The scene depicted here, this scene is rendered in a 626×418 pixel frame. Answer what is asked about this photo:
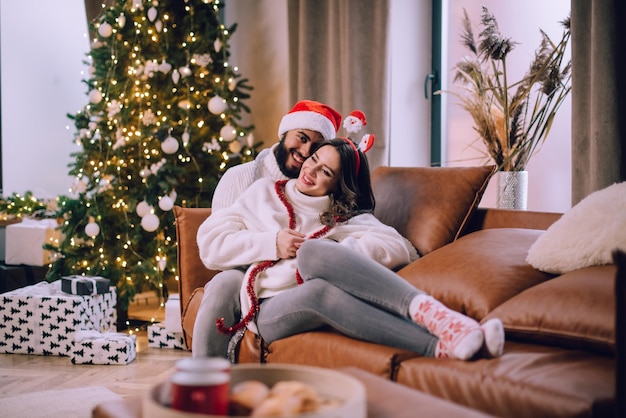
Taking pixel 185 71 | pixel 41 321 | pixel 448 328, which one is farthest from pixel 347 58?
pixel 448 328

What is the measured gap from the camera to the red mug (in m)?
0.94

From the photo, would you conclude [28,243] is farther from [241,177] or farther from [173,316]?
[241,177]

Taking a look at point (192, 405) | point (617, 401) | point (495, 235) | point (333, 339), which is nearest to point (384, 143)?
point (495, 235)

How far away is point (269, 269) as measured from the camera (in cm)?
213

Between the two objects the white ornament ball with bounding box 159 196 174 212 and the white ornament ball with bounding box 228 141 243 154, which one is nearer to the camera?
the white ornament ball with bounding box 159 196 174 212

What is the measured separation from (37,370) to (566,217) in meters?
2.21

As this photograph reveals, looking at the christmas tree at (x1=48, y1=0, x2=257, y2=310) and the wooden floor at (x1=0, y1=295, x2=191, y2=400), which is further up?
the christmas tree at (x1=48, y1=0, x2=257, y2=310)

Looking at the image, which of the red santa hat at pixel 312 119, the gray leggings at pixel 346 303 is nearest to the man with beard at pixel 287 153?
the red santa hat at pixel 312 119

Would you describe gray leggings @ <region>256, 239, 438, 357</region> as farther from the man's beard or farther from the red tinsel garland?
the man's beard

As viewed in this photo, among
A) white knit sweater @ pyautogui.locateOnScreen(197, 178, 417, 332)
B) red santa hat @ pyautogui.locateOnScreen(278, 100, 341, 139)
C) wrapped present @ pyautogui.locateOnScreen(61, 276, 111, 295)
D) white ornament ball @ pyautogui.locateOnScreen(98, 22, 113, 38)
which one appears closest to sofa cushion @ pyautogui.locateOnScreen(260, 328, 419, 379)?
white knit sweater @ pyautogui.locateOnScreen(197, 178, 417, 332)

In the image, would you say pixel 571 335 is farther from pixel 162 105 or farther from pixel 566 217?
pixel 162 105

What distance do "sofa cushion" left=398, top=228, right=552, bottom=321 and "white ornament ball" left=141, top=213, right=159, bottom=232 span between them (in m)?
1.78

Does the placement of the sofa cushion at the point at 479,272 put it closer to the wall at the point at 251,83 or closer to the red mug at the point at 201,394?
the red mug at the point at 201,394

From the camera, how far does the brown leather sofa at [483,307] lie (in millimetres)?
1335
